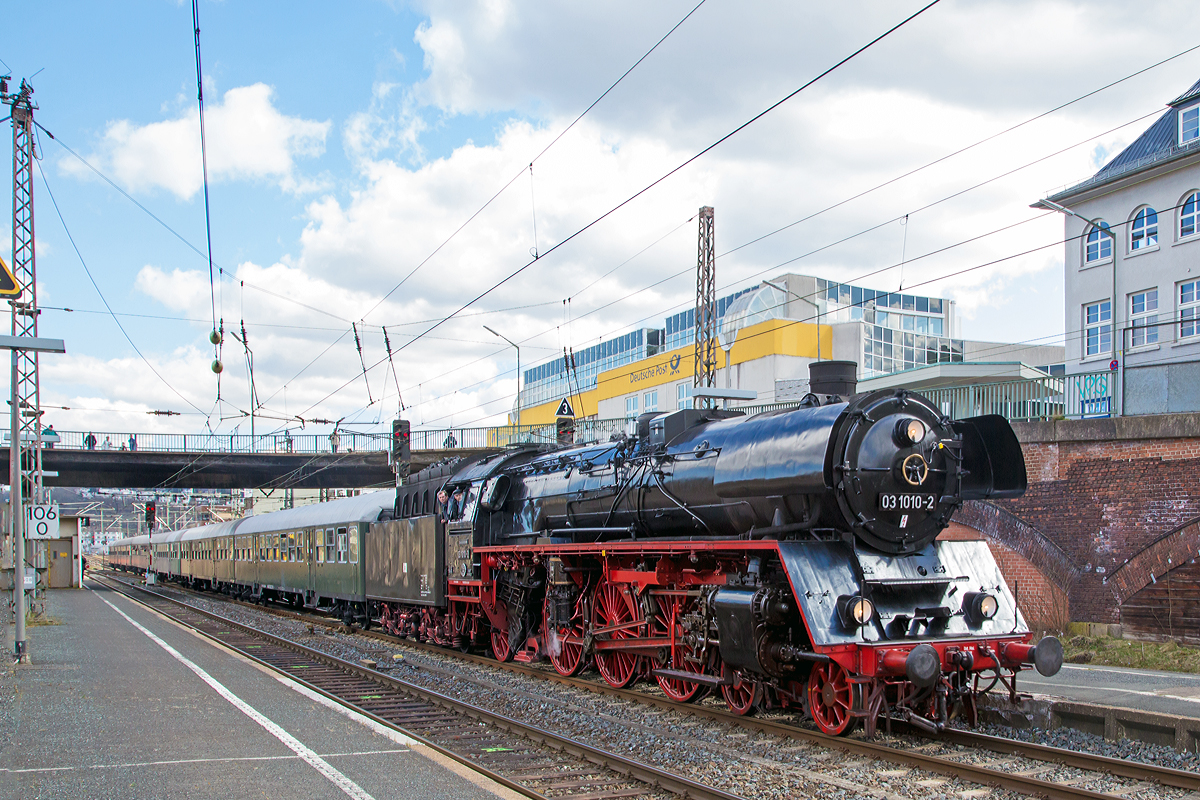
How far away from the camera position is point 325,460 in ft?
126

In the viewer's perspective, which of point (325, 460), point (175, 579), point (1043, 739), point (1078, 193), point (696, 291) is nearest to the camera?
point (1043, 739)

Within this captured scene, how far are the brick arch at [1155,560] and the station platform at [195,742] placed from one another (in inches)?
475

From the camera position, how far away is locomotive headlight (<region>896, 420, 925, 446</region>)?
8.26 meters

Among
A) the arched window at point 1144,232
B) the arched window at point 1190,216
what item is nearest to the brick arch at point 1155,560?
the arched window at point 1190,216

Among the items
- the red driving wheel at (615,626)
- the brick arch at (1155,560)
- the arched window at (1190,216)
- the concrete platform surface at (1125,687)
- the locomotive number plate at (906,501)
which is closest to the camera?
the locomotive number plate at (906,501)

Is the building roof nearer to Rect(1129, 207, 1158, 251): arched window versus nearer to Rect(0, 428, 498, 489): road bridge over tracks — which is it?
Rect(1129, 207, 1158, 251): arched window

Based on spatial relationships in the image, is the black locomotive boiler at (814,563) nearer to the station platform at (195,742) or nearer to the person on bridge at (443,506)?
the station platform at (195,742)

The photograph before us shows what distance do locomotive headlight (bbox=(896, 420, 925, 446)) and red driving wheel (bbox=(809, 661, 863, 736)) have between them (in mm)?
2106

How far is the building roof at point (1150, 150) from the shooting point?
27.9 metres

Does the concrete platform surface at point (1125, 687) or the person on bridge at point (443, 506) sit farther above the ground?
the person on bridge at point (443, 506)

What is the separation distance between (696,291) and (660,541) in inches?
580

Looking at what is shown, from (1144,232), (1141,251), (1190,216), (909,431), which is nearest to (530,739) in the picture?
(909,431)

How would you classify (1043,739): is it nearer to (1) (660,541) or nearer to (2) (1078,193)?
(1) (660,541)

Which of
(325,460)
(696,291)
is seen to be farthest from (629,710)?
(325,460)
